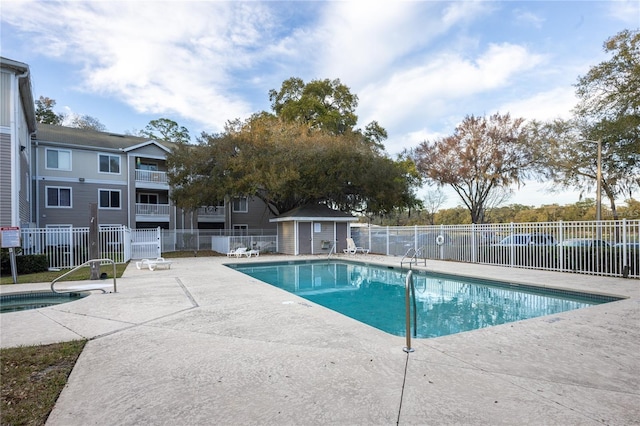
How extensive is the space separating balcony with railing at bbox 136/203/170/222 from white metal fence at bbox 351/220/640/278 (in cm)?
1767

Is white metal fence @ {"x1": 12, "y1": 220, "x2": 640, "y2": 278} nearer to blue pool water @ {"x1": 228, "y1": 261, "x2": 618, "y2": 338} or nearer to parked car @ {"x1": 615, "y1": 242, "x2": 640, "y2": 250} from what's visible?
parked car @ {"x1": 615, "y1": 242, "x2": 640, "y2": 250}

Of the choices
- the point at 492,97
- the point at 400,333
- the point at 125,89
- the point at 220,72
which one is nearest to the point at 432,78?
the point at 492,97

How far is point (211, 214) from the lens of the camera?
28.8 metres

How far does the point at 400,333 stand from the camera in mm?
6082

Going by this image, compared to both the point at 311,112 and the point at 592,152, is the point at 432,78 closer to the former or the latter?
the point at 592,152

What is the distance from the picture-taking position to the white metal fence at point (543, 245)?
10.3 m

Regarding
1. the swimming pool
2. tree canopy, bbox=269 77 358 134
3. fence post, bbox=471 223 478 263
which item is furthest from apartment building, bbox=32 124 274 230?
fence post, bbox=471 223 478 263

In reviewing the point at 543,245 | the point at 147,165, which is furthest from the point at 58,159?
the point at 543,245

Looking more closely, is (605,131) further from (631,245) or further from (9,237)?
(9,237)

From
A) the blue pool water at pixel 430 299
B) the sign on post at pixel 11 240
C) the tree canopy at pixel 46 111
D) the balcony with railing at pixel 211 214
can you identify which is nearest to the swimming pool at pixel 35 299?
the sign on post at pixel 11 240

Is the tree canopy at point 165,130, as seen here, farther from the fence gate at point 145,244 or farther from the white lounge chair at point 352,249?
the white lounge chair at point 352,249

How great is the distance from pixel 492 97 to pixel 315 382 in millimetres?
20066

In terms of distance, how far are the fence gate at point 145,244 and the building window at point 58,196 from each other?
6833 millimetres

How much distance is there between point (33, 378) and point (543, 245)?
13918 millimetres
